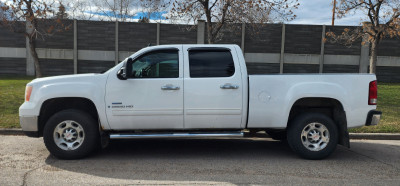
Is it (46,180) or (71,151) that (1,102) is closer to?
(71,151)

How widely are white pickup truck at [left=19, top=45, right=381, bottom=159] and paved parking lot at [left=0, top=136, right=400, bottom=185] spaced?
0.40 m

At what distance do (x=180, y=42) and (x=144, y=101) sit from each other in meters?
15.9

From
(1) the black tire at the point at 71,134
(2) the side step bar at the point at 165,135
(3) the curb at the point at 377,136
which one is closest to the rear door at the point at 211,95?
(2) the side step bar at the point at 165,135

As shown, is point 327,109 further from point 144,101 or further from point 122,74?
point 122,74

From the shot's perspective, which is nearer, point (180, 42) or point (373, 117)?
point (373, 117)

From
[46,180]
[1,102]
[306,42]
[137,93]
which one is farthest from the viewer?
[306,42]

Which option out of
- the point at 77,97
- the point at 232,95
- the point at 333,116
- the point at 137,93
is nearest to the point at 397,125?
the point at 333,116

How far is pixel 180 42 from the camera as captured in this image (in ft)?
68.2

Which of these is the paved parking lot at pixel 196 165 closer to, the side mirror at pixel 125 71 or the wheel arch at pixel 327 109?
the wheel arch at pixel 327 109

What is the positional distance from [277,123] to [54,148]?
372 centimetres

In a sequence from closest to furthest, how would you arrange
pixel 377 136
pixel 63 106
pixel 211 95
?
pixel 211 95
pixel 63 106
pixel 377 136

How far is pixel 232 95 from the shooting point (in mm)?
5254

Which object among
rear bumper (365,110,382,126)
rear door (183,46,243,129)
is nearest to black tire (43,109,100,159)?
rear door (183,46,243,129)

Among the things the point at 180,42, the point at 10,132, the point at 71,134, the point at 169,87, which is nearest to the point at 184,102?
the point at 169,87
